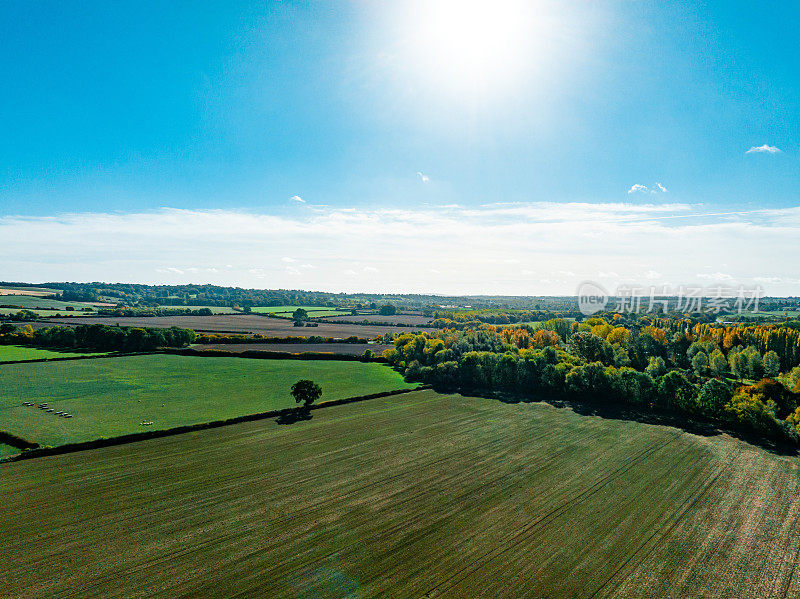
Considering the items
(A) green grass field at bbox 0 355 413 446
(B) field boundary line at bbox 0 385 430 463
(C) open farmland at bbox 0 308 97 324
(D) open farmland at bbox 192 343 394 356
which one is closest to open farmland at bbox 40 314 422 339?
(C) open farmland at bbox 0 308 97 324

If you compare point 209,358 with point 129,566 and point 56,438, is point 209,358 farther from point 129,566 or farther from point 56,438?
point 129,566

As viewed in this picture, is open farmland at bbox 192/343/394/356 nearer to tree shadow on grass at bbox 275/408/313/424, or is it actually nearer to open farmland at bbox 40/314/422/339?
open farmland at bbox 40/314/422/339

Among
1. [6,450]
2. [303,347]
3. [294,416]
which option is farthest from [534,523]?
[303,347]

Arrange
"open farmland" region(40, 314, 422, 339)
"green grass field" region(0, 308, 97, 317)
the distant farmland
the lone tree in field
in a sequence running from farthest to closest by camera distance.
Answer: "green grass field" region(0, 308, 97, 317)
"open farmland" region(40, 314, 422, 339)
the distant farmland
the lone tree in field

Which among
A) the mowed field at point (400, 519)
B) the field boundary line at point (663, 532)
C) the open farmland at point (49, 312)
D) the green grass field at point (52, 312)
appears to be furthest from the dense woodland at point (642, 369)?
the green grass field at point (52, 312)

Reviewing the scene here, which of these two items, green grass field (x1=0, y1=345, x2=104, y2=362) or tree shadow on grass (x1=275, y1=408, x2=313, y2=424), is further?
green grass field (x1=0, y1=345, x2=104, y2=362)
